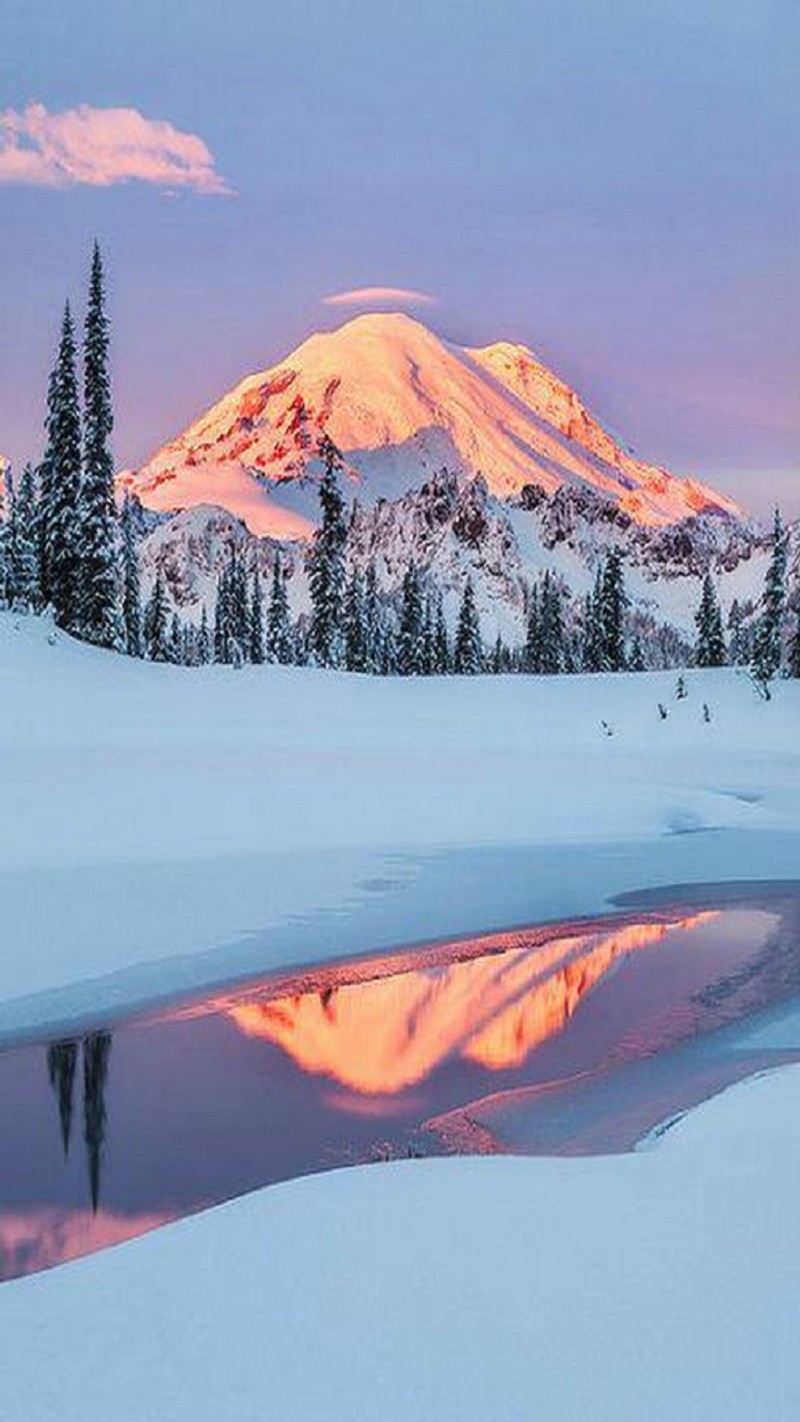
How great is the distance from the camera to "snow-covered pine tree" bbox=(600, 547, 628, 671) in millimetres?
80938

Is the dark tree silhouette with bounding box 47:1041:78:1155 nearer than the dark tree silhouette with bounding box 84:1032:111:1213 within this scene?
No

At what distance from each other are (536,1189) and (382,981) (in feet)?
27.4

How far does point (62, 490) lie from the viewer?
165 ft

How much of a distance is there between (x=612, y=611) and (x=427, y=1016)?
6986cm

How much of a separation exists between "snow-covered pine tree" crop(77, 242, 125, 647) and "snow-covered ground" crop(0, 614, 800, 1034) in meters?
7.91

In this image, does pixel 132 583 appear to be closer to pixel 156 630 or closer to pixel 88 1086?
pixel 156 630

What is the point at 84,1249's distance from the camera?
8.12 m

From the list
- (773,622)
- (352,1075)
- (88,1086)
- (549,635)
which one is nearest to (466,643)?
(549,635)

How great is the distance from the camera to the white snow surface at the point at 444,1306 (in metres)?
5.08

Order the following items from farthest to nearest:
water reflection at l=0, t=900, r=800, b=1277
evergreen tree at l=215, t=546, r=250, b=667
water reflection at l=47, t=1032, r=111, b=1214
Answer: evergreen tree at l=215, t=546, r=250, b=667 → water reflection at l=47, t=1032, r=111, b=1214 → water reflection at l=0, t=900, r=800, b=1277

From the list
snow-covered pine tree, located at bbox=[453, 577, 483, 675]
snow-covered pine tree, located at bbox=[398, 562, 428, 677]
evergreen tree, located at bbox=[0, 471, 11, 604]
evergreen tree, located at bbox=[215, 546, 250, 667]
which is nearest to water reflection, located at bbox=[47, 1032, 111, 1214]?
evergreen tree, located at bbox=[0, 471, 11, 604]

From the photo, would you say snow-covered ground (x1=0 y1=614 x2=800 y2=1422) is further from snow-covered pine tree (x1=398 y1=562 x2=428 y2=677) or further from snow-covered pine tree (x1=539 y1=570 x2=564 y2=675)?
snow-covered pine tree (x1=539 y1=570 x2=564 y2=675)

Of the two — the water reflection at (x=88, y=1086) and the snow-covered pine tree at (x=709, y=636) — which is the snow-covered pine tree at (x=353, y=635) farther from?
the water reflection at (x=88, y=1086)

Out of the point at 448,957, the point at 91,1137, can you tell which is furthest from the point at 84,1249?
the point at 448,957
